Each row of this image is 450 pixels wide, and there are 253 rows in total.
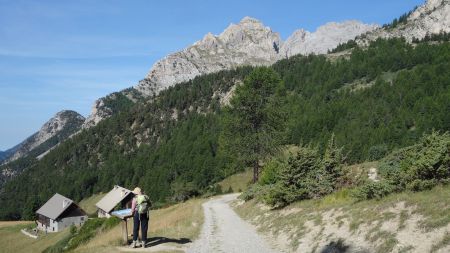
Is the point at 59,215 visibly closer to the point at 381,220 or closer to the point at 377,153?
the point at 377,153

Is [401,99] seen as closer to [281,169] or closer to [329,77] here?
[329,77]

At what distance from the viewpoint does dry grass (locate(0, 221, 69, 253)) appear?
2511 inches

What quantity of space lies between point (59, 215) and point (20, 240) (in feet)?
73.0

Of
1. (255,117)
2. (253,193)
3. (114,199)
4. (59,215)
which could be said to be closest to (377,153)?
(255,117)

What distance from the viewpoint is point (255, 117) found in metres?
44.8

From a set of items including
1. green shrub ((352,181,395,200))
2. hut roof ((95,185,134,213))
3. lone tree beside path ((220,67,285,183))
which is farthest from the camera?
hut roof ((95,185,134,213))

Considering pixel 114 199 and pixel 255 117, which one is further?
pixel 114 199

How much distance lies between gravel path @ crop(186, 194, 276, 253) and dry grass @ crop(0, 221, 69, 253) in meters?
43.3

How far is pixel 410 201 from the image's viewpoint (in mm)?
15242

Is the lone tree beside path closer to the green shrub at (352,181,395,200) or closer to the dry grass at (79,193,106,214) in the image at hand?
the green shrub at (352,181,395,200)

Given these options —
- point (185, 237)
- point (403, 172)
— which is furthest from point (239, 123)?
point (403, 172)

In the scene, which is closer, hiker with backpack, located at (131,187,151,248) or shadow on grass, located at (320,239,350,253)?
shadow on grass, located at (320,239,350,253)

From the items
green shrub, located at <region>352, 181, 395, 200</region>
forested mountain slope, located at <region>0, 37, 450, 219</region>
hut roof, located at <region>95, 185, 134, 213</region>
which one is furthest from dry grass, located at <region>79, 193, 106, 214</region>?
green shrub, located at <region>352, 181, 395, 200</region>

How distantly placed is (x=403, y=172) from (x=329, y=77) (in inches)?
7031
